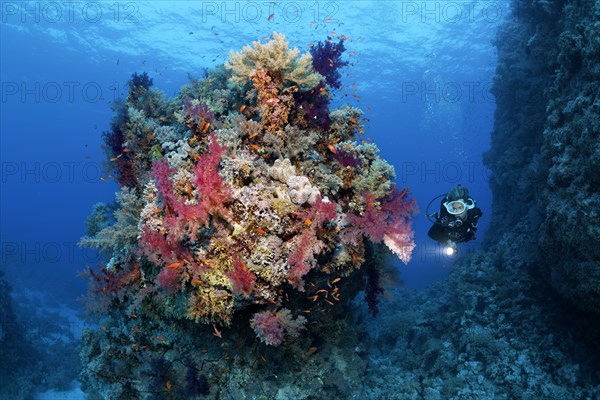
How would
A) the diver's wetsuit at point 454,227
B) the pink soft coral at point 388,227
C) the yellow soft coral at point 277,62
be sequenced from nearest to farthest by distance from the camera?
the pink soft coral at point 388,227, the yellow soft coral at point 277,62, the diver's wetsuit at point 454,227

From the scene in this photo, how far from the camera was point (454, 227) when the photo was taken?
20.6 feet

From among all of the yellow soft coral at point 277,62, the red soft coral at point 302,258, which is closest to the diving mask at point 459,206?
the red soft coral at point 302,258

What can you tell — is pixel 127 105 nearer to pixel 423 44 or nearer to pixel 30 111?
pixel 423 44

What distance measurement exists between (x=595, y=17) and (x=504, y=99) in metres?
11.1

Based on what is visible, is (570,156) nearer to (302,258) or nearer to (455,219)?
(455,219)

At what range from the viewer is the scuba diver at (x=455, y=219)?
6141 millimetres

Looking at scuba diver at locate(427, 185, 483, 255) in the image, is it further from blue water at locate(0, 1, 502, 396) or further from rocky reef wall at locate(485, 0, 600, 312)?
blue water at locate(0, 1, 502, 396)

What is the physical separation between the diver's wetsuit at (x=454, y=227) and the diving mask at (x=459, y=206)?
8cm

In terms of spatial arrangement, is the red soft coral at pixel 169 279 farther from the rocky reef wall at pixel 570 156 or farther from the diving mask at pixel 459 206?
the rocky reef wall at pixel 570 156

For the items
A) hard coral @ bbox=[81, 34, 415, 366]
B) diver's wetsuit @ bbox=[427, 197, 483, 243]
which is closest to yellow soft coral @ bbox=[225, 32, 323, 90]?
hard coral @ bbox=[81, 34, 415, 366]

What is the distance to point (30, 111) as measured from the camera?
67625mm

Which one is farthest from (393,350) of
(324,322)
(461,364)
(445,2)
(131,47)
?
(131,47)

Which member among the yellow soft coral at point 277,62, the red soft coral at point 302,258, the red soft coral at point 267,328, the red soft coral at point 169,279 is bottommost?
the red soft coral at point 267,328

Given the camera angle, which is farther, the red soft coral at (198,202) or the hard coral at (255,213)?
the hard coral at (255,213)
